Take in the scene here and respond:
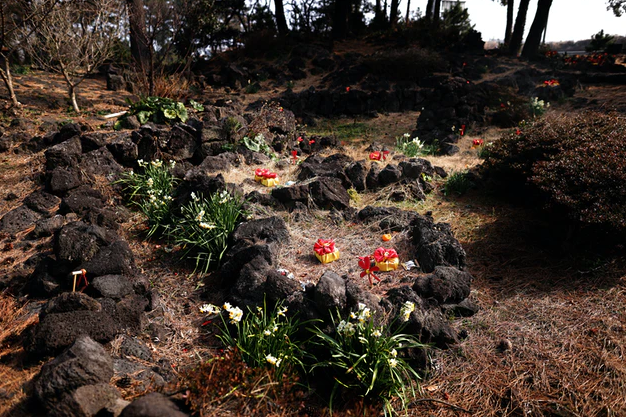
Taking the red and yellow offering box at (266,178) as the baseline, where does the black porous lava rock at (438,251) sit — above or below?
below

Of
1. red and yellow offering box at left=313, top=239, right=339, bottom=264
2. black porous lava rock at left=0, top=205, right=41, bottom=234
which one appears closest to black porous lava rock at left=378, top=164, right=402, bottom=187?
red and yellow offering box at left=313, top=239, right=339, bottom=264

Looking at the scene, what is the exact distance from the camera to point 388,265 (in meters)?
3.93

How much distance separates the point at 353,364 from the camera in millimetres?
2645

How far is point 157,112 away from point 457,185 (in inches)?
225

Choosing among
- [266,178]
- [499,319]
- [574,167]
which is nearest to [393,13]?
[266,178]

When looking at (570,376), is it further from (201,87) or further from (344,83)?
(201,87)

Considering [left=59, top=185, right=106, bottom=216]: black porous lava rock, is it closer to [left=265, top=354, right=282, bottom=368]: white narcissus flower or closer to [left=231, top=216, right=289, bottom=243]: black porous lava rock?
[left=231, top=216, right=289, bottom=243]: black porous lava rock

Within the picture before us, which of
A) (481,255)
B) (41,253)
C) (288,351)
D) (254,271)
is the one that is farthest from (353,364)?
Answer: (41,253)

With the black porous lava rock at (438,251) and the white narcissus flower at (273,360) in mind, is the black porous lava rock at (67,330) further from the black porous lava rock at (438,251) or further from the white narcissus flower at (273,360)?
the black porous lava rock at (438,251)

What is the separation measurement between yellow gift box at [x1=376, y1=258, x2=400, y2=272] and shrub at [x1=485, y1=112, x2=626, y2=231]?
5.99 feet

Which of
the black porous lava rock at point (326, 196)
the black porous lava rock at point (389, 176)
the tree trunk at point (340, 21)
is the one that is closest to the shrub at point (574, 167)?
the black porous lava rock at point (389, 176)

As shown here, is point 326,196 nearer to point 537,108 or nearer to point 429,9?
point 537,108

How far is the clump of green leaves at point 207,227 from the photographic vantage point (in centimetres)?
429

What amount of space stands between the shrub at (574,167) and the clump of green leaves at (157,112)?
18.8 feet
